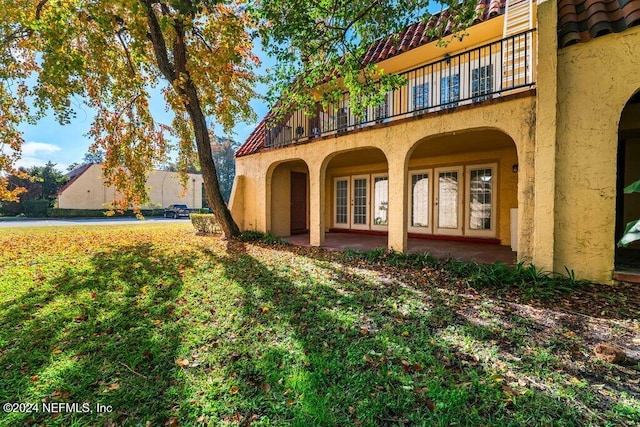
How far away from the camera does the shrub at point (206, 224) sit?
11523 millimetres

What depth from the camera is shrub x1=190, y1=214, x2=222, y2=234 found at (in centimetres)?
1152

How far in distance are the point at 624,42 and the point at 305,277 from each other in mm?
6379

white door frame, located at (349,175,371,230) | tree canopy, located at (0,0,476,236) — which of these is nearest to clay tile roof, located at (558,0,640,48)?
tree canopy, located at (0,0,476,236)

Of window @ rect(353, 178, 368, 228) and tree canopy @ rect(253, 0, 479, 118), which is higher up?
tree canopy @ rect(253, 0, 479, 118)

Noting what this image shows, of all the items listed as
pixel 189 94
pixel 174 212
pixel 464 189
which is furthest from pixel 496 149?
pixel 174 212

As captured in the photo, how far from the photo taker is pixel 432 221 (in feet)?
32.4

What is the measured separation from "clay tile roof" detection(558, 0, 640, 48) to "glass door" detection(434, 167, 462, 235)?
4.71 metres

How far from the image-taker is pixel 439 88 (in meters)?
7.67

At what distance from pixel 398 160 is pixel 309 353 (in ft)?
17.3

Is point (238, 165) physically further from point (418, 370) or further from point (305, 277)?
point (418, 370)

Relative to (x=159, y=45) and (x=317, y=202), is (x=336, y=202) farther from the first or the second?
(x=159, y=45)

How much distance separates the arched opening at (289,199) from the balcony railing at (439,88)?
5.04 ft

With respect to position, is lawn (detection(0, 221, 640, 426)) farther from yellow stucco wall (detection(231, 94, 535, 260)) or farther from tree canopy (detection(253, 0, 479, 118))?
tree canopy (detection(253, 0, 479, 118))

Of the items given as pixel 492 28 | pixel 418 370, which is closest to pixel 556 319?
pixel 418 370
